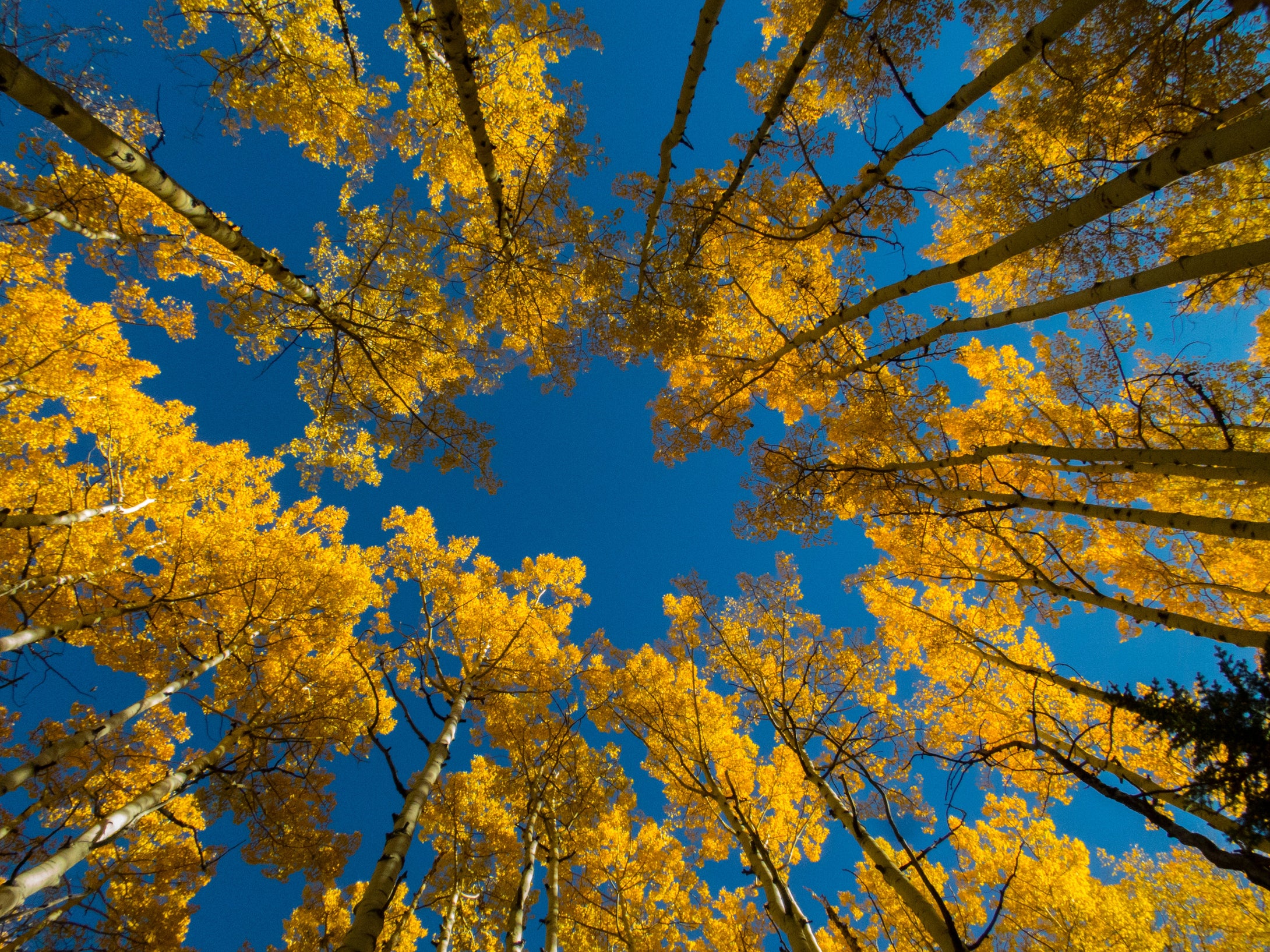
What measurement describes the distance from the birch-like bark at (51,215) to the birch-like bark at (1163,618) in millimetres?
10584

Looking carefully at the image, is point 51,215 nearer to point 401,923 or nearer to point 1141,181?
point 401,923

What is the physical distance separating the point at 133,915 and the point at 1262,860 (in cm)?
1072

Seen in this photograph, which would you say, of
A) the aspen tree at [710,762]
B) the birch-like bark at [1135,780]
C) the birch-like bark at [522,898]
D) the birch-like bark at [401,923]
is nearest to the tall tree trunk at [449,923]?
the birch-like bark at [401,923]

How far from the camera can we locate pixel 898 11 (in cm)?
430

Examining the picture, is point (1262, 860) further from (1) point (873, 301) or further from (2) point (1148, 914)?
(2) point (1148, 914)

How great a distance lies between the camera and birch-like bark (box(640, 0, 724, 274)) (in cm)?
348

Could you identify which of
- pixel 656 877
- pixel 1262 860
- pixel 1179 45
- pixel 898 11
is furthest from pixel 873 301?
pixel 656 877

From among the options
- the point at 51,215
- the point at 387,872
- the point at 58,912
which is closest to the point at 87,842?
the point at 58,912

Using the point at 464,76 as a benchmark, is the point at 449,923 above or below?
below

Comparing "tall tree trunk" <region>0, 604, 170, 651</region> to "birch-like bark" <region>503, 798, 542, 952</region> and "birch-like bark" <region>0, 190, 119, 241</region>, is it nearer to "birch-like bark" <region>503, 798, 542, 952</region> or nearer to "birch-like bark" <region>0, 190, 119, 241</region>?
"birch-like bark" <region>0, 190, 119, 241</region>

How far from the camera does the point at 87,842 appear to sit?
3.91 meters

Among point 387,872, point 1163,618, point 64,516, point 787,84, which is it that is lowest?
point 387,872

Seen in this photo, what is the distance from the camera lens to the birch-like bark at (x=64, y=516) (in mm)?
5191

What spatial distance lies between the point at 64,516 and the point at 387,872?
678cm
